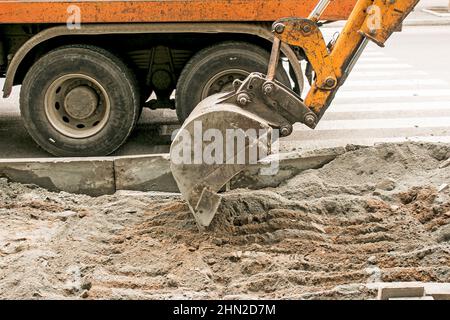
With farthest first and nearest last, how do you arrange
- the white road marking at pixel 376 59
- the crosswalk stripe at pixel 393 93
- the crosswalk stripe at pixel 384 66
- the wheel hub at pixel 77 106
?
the white road marking at pixel 376 59 < the crosswalk stripe at pixel 384 66 < the crosswalk stripe at pixel 393 93 < the wheel hub at pixel 77 106

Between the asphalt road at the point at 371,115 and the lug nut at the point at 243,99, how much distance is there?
3034mm

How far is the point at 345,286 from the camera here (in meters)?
5.02

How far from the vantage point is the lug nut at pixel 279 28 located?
607 centimetres

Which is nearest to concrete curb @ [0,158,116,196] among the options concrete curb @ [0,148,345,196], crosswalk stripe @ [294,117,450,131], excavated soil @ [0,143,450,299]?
concrete curb @ [0,148,345,196]

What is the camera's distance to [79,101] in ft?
27.2

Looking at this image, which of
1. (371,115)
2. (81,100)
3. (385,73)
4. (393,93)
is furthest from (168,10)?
(385,73)

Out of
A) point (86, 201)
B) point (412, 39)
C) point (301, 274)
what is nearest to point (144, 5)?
point (86, 201)

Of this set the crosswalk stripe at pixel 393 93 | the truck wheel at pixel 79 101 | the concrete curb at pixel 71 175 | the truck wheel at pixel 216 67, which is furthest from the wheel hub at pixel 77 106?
the crosswalk stripe at pixel 393 93

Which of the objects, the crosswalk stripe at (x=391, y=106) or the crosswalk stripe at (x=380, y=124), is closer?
the crosswalk stripe at (x=380, y=124)

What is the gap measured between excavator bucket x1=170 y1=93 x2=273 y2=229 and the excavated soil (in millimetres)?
377

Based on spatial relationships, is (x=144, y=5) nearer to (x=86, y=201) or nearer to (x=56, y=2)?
(x=56, y=2)

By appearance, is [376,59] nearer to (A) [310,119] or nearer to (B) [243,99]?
(A) [310,119]

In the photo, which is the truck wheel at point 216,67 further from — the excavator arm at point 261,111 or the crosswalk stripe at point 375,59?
the crosswalk stripe at point 375,59

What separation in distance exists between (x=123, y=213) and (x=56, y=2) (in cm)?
254
